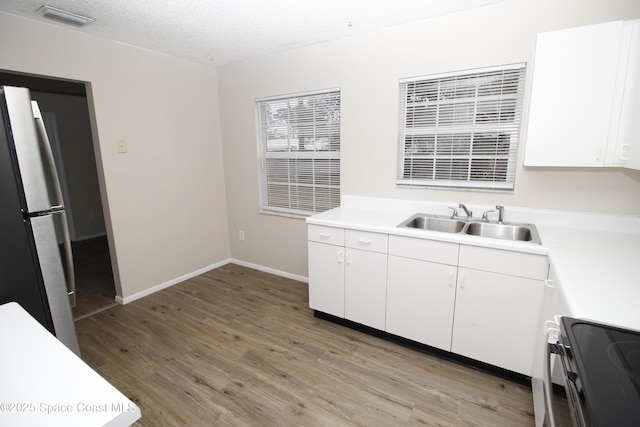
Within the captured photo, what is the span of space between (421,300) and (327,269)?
0.77 metres

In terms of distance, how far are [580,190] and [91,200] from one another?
646 cm

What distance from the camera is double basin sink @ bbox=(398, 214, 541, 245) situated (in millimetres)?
2117

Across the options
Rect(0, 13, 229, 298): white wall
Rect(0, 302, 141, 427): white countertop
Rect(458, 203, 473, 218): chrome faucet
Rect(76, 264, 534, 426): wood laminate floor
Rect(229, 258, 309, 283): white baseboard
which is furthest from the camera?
Rect(229, 258, 309, 283): white baseboard

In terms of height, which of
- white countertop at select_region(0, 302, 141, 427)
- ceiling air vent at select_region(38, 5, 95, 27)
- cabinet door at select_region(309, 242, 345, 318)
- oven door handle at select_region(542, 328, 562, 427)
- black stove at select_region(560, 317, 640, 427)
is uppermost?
ceiling air vent at select_region(38, 5, 95, 27)

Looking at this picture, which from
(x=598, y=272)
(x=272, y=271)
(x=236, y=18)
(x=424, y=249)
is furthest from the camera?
(x=272, y=271)

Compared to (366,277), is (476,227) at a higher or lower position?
higher

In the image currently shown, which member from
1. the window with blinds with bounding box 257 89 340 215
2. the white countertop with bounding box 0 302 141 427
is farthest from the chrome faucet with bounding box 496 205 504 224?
the white countertop with bounding box 0 302 141 427

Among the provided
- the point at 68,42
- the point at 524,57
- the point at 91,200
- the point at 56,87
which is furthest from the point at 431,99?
the point at 91,200

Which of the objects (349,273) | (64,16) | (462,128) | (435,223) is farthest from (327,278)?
(64,16)

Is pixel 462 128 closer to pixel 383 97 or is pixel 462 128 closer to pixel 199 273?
pixel 383 97

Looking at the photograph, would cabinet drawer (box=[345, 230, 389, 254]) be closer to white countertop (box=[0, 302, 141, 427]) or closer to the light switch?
white countertop (box=[0, 302, 141, 427])

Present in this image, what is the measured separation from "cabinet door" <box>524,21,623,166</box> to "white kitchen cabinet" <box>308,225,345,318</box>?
1442 mm

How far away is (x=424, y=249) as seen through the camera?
204cm

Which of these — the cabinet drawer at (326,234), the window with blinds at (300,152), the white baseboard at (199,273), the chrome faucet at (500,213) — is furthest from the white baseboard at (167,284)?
the chrome faucet at (500,213)
